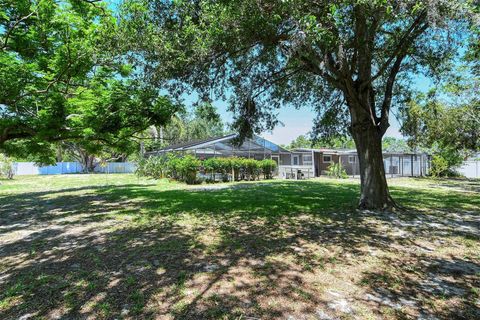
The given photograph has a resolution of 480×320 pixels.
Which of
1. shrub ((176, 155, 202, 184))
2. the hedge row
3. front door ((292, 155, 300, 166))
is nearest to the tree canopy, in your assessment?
shrub ((176, 155, 202, 184))

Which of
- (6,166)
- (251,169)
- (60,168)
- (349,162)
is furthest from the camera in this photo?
(60,168)

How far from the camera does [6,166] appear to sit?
25.9m

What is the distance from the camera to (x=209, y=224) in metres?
6.47

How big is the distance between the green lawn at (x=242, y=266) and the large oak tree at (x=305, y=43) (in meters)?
2.73

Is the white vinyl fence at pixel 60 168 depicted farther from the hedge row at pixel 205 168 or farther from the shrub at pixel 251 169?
the shrub at pixel 251 169

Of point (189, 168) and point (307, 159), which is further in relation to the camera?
point (307, 159)

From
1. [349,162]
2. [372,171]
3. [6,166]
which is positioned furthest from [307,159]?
[6,166]

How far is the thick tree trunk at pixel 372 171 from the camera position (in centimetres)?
775

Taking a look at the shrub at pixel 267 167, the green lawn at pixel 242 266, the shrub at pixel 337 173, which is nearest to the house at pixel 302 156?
the shrub at pixel 337 173

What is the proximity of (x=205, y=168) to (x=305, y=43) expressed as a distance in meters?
13.3

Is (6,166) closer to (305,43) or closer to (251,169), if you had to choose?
(251,169)

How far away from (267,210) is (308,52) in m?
4.21

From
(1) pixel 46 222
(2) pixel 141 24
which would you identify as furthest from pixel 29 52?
(1) pixel 46 222

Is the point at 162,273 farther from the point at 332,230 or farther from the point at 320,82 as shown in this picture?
the point at 320,82
